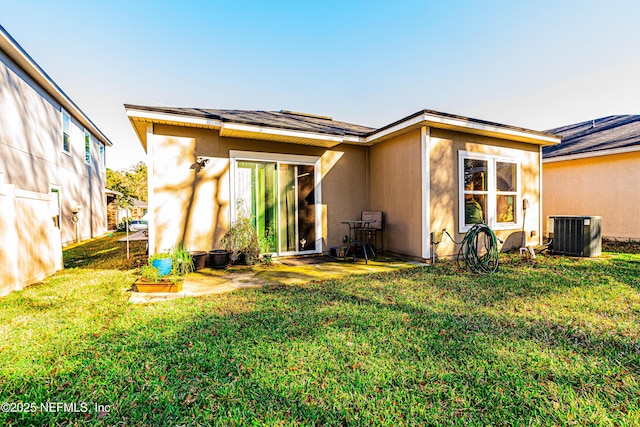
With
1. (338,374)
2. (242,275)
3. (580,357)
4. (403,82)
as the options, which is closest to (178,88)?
(403,82)

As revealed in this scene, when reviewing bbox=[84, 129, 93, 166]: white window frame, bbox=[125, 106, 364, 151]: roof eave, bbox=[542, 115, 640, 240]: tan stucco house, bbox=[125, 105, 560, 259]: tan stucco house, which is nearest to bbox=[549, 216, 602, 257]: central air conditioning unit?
bbox=[125, 105, 560, 259]: tan stucco house

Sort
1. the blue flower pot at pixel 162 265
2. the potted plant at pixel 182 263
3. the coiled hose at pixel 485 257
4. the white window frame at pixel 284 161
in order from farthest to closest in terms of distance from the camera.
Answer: the white window frame at pixel 284 161
the coiled hose at pixel 485 257
the potted plant at pixel 182 263
the blue flower pot at pixel 162 265

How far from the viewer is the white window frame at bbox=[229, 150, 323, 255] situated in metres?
6.30

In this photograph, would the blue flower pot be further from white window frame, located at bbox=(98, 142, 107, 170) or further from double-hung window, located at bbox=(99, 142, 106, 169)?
double-hung window, located at bbox=(99, 142, 106, 169)

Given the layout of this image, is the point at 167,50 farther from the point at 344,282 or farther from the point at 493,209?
the point at 493,209

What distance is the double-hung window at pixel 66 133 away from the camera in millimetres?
10635

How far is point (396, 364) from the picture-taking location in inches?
88.1

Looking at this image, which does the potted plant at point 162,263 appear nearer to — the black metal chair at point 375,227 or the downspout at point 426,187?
the black metal chair at point 375,227

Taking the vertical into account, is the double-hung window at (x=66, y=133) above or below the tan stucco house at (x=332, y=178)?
above

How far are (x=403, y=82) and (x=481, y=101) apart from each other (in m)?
3.61

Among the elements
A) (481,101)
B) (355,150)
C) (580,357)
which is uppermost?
(481,101)

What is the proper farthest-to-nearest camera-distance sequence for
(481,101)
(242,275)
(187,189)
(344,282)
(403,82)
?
(481,101) → (403,82) → (187,189) → (242,275) → (344,282)

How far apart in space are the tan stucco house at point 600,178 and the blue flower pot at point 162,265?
35.8 feet

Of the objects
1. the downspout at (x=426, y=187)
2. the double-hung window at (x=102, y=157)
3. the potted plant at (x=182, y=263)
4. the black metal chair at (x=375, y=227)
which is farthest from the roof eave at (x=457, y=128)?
the double-hung window at (x=102, y=157)
